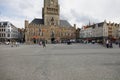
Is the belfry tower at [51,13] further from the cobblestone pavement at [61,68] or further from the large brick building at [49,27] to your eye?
the cobblestone pavement at [61,68]

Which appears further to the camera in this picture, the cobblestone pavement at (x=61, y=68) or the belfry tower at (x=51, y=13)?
the belfry tower at (x=51, y=13)

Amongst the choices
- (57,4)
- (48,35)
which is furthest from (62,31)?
(57,4)

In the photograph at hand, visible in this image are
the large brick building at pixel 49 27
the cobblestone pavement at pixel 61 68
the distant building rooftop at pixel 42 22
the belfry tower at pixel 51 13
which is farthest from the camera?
the distant building rooftop at pixel 42 22

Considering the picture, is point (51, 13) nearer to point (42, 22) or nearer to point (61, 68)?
point (42, 22)

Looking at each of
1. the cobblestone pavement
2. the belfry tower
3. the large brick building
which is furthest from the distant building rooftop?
the cobblestone pavement

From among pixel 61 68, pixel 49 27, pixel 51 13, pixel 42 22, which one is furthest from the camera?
pixel 42 22

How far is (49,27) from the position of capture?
108750 mm

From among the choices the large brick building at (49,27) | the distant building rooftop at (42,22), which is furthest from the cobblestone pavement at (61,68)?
the distant building rooftop at (42,22)

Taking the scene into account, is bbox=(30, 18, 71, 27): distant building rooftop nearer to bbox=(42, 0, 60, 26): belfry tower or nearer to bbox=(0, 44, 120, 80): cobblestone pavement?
bbox=(42, 0, 60, 26): belfry tower

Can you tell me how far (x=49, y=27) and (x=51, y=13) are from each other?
872 centimetres

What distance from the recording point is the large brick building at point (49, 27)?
104625mm

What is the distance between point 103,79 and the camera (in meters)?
7.24

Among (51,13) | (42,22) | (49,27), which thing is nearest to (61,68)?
(49,27)

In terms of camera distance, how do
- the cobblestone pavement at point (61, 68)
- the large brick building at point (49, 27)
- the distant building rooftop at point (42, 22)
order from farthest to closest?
the distant building rooftop at point (42, 22) → the large brick building at point (49, 27) → the cobblestone pavement at point (61, 68)
